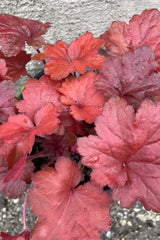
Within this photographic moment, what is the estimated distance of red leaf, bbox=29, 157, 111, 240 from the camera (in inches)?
24.2

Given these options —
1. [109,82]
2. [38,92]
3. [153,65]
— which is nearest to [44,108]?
[38,92]

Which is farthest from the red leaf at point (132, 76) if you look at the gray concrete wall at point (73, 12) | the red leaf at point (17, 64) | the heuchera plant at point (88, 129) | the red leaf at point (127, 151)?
the gray concrete wall at point (73, 12)

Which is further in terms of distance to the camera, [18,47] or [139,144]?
[18,47]

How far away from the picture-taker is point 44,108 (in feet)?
2.23

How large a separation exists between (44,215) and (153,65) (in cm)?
53

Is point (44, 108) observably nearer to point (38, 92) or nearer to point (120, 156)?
point (38, 92)

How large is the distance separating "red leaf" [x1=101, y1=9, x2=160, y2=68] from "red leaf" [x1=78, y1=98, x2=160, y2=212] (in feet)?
0.99

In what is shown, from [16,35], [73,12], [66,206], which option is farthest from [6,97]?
[73,12]

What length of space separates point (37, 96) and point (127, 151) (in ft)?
1.10

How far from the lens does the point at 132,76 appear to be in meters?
0.67

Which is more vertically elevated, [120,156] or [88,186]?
[120,156]

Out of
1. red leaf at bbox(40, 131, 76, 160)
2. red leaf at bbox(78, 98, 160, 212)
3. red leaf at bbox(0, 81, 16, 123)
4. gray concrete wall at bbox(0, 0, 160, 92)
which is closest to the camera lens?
red leaf at bbox(78, 98, 160, 212)

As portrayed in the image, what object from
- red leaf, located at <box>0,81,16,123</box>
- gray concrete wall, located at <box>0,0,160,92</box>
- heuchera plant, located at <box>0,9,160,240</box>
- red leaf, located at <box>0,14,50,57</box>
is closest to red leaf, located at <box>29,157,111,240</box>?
heuchera plant, located at <box>0,9,160,240</box>

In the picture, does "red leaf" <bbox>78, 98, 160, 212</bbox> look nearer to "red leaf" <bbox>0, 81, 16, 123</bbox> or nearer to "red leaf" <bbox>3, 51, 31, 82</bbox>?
"red leaf" <bbox>0, 81, 16, 123</bbox>
